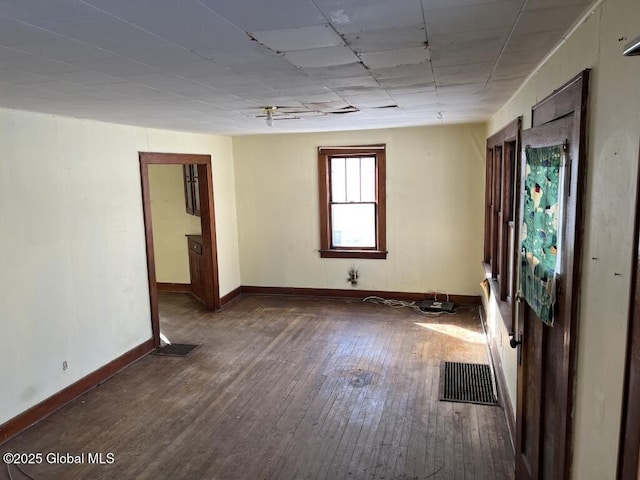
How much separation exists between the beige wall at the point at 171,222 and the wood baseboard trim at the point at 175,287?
0.06 m

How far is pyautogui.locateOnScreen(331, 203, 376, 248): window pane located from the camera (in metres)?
6.83

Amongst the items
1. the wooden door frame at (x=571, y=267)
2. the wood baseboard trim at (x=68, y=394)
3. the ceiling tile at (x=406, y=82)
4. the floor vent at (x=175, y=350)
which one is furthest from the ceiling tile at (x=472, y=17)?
the floor vent at (x=175, y=350)

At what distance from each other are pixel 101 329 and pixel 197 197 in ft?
8.82

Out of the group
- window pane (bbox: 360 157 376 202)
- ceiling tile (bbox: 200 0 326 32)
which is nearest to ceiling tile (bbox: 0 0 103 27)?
ceiling tile (bbox: 200 0 326 32)

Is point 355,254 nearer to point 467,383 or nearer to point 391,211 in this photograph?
point 391,211

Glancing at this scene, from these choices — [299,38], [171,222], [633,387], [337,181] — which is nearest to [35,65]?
[299,38]

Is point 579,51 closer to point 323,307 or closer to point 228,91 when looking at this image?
point 228,91

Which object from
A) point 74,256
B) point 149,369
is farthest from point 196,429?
point 74,256

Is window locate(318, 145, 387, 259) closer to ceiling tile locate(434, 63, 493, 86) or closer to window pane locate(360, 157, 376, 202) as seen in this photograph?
window pane locate(360, 157, 376, 202)

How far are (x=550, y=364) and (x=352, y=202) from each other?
4.82m

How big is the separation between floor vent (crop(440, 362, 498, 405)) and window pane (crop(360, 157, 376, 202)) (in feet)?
9.29

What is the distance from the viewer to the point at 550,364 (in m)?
2.17

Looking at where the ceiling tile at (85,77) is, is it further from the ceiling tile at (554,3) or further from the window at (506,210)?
the window at (506,210)

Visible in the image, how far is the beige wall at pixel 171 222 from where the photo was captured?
24.3ft
